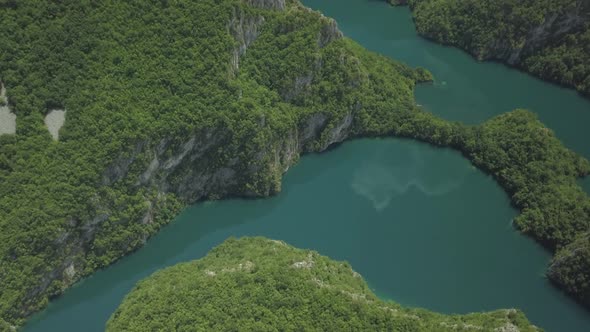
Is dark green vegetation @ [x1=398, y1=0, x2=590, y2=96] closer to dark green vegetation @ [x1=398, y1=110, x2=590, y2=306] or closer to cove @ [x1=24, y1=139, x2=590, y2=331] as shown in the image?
dark green vegetation @ [x1=398, y1=110, x2=590, y2=306]

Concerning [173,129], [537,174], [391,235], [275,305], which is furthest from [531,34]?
[275,305]

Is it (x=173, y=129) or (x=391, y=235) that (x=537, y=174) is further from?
(x=173, y=129)

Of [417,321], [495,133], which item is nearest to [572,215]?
[495,133]

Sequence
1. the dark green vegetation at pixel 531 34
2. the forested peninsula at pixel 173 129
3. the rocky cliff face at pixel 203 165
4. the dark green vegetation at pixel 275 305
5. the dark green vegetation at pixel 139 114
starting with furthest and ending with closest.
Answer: the dark green vegetation at pixel 531 34, the rocky cliff face at pixel 203 165, the forested peninsula at pixel 173 129, the dark green vegetation at pixel 139 114, the dark green vegetation at pixel 275 305

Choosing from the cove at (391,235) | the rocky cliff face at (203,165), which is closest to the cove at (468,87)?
the cove at (391,235)

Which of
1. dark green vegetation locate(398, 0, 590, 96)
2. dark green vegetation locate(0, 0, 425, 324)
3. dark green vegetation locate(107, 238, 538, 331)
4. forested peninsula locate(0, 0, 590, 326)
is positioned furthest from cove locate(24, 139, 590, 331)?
dark green vegetation locate(398, 0, 590, 96)

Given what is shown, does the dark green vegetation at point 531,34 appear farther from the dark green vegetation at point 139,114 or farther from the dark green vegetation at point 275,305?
the dark green vegetation at point 275,305
